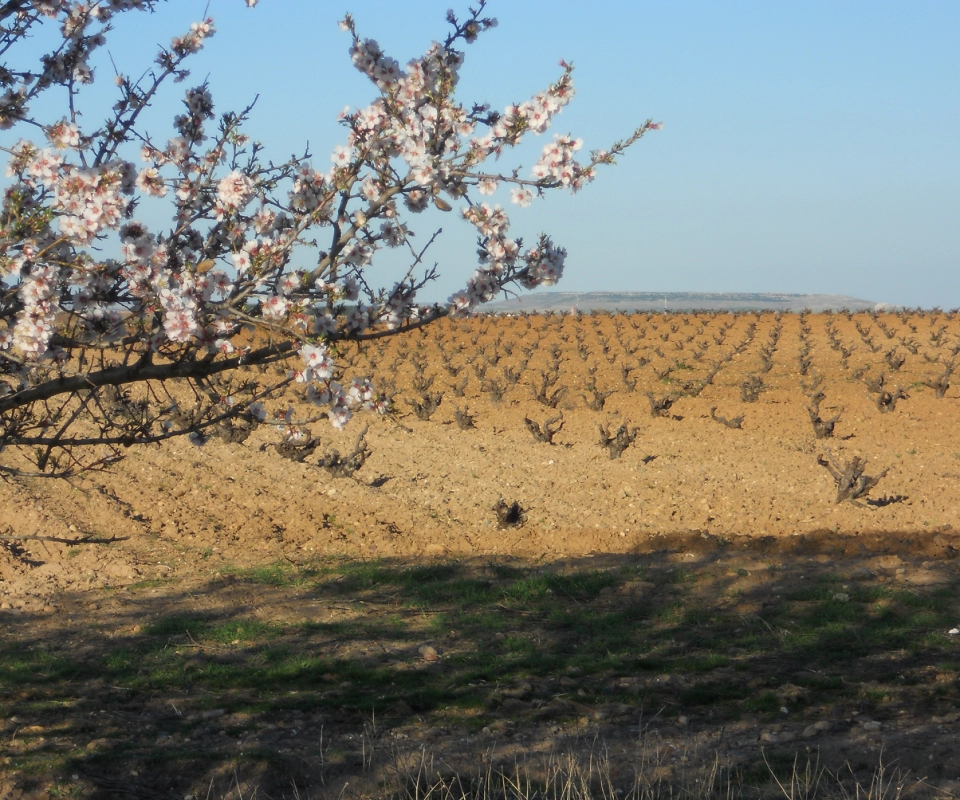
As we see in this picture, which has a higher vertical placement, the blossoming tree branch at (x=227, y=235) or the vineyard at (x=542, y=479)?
the blossoming tree branch at (x=227, y=235)

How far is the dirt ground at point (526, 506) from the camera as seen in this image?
789cm

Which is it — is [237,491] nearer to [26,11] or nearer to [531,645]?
[531,645]

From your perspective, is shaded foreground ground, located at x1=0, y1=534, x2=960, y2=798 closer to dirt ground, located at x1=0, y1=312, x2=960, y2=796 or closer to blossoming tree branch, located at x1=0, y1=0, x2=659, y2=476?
dirt ground, located at x1=0, y1=312, x2=960, y2=796

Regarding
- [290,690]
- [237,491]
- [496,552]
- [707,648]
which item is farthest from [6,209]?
[237,491]

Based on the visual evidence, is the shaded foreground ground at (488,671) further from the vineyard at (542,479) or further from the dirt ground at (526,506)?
the vineyard at (542,479)

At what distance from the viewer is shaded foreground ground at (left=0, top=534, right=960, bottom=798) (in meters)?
4.57

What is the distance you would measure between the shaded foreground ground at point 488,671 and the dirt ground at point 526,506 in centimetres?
9

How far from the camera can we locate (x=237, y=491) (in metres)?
10.9

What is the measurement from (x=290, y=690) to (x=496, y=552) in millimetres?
3596

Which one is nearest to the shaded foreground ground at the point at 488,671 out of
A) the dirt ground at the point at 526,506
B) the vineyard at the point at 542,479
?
the dirt ground at the point at 526,506

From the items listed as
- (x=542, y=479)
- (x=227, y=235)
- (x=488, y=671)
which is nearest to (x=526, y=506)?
(x=542, y=479)

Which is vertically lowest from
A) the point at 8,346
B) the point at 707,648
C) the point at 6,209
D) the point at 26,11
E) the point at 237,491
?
the point at 707,648

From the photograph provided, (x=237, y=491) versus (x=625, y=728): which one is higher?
(x=237, y=491)

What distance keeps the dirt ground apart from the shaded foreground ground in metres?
0.09
